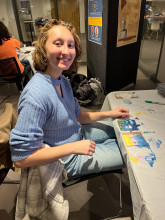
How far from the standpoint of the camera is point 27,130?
678 mm

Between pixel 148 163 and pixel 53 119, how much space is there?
488 mm

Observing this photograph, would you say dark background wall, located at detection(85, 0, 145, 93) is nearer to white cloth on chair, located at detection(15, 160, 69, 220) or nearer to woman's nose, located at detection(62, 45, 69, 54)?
woman's nose, located at detection(62, 45, 69, 54)

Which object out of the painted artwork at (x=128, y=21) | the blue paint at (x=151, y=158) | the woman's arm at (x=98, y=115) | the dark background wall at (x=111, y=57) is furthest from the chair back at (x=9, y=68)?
the blue paint at (x=151, y=158)

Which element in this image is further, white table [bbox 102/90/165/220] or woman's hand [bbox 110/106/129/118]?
woman's hand [bbox 110/106/129/118]

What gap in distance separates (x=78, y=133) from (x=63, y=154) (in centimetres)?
25

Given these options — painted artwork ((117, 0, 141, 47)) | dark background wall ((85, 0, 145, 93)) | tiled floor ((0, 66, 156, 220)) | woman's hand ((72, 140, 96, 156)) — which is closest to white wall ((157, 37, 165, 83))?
dark background wall ((85, 0, 145, 93))

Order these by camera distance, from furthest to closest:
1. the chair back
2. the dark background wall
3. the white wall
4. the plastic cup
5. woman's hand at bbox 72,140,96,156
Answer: the white wall
the chair back
the dark background wall
the plastic cup
woman's hand at bbox 72,140,96,156

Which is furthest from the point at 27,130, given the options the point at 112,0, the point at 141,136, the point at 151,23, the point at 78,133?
the point at 151,23

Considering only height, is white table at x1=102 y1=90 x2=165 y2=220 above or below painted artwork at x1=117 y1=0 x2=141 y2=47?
below

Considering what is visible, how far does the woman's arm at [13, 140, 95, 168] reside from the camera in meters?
0.71

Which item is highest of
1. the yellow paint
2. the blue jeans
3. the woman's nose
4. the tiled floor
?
the yellow paint

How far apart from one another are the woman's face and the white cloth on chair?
0.49 metres

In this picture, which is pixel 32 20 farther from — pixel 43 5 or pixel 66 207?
pixel 66 207

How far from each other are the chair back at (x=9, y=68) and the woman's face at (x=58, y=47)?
5.94 ft
